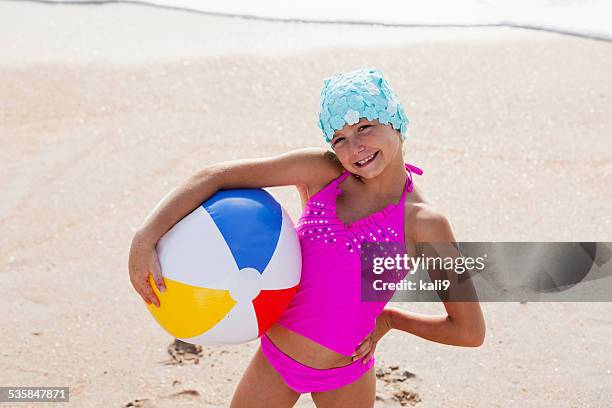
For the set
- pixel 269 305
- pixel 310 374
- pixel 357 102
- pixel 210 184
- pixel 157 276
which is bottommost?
pixel 310 374

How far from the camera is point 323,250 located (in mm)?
3160

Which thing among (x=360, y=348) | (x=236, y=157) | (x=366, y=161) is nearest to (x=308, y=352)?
(x=360, y=348)

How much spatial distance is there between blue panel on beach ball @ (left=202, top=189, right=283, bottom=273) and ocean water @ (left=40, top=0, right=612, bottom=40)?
270 inches

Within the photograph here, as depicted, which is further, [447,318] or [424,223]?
[447,318]

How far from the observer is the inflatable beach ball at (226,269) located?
9.74 feet

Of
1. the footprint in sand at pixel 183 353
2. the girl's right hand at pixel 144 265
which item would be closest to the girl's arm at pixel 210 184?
the girl's right hand at pixel 144 265

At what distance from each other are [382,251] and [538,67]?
555cm

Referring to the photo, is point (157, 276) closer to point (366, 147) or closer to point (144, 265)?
point (144, 265)

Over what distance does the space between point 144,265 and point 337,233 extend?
681 mm

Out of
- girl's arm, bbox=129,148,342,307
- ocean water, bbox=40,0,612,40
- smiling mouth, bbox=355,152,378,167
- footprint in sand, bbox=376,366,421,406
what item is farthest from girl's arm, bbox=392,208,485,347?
ocean water, bbox=40,0,612,40

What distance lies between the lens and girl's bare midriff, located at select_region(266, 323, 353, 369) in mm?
3143

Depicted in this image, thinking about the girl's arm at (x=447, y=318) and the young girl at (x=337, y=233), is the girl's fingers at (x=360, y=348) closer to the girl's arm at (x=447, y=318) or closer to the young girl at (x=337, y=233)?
the young girl at (x=337, y=233)

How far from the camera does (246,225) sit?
3.03 metres

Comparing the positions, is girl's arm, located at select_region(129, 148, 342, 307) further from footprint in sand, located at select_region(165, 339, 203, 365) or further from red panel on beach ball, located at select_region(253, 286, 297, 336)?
footprint in sand, located at select_region(165, 339, 203, 365)
